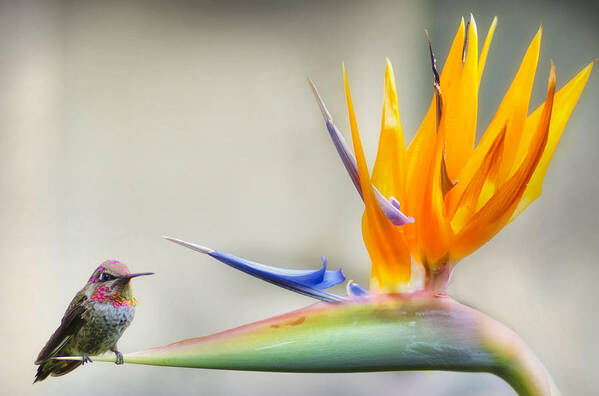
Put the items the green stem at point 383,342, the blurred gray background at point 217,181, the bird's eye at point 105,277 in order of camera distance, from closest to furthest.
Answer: the green stem at point 383,342 < the bird's eye at point 105,277 < the blurred gray background at point 217,181

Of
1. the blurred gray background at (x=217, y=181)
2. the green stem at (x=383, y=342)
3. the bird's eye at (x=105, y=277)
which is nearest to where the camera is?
the green stem at (x=383, y=342)

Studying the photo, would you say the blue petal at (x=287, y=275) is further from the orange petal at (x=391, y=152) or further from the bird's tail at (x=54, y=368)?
the bird's tail at (x=54, y=368)

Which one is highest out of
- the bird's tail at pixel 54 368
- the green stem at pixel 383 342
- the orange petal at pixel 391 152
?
the orange petal at pixel 391 152

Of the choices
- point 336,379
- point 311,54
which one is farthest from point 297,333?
point 311,54

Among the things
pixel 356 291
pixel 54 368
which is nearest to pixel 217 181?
pixel 54 368

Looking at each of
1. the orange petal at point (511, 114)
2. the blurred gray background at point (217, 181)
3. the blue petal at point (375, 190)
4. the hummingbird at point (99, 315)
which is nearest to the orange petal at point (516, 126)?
the orange petal at point (511, 114)

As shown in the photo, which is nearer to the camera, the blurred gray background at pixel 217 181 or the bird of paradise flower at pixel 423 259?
the bird of paradise flower at pixel 423 259
